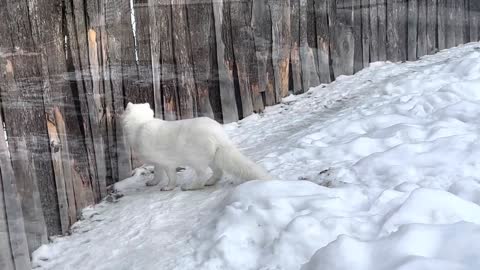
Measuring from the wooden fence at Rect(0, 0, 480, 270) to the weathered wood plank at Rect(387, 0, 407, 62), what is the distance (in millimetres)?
850

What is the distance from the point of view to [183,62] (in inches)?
180

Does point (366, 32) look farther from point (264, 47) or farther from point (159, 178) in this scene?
point (159, 178)

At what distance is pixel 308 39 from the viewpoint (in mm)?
5906

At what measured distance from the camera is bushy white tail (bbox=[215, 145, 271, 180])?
3.52 m

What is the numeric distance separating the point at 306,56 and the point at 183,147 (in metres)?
2.57

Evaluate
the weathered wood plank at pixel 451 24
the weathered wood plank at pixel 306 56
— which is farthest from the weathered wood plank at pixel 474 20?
the weathered wood plank at pixel 306 56

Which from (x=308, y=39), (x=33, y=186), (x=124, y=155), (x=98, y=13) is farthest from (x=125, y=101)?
(x=308, y=39)

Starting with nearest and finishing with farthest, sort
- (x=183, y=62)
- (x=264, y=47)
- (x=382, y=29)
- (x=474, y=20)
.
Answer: (x=183, y=62) → (x=264, y=47) → (x=382, y=29) → (x=474, y=20)

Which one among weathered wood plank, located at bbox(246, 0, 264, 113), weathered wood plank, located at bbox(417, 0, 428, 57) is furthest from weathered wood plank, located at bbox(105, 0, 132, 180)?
weathered wood plank, located at bbox(417, 0, 428, 57)

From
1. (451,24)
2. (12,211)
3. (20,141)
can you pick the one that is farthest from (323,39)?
(12,211)

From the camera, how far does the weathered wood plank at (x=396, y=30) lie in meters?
7.04

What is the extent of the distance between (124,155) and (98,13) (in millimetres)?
1133

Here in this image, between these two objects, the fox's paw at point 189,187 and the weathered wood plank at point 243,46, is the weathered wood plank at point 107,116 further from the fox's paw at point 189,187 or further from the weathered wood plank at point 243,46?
the weathered wood plank at point 243,46

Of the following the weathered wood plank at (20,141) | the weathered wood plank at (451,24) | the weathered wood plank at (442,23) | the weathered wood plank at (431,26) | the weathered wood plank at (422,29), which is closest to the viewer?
the weathered wood plank at (20,141)
